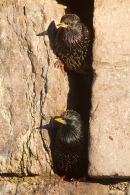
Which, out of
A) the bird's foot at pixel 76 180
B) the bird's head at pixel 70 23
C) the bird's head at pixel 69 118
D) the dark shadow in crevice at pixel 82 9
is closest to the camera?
the bird's foot at pixel 76 180

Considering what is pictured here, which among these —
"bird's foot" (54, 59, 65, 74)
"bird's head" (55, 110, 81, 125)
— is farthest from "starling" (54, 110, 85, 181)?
"bird's foot" (54, 59, 65, 74)

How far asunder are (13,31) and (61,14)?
0.60 meters

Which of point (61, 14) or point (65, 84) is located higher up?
point (61, 14)

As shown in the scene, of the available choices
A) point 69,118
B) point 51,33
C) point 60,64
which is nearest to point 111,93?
point 69,118

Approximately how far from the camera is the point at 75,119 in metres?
5.91

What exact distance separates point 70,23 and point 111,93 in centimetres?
98

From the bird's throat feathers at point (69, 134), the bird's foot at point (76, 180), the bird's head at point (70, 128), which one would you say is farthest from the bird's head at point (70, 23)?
the bird's foot at point (76, 180)

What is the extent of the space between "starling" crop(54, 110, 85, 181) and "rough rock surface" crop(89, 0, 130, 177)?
0.35m

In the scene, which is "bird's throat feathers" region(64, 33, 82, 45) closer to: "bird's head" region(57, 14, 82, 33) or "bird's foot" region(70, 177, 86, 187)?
"bird's head" region(57, 14, 82, 33)

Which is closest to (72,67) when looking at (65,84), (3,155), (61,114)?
(65,84)

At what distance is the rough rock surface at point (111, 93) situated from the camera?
17.8ft

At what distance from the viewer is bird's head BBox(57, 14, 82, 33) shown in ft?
20.0

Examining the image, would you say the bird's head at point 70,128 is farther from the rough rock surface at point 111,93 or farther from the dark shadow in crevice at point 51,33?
the dark shadow in crevice at point 51,33

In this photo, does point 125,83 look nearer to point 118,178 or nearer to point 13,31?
point 118,178
